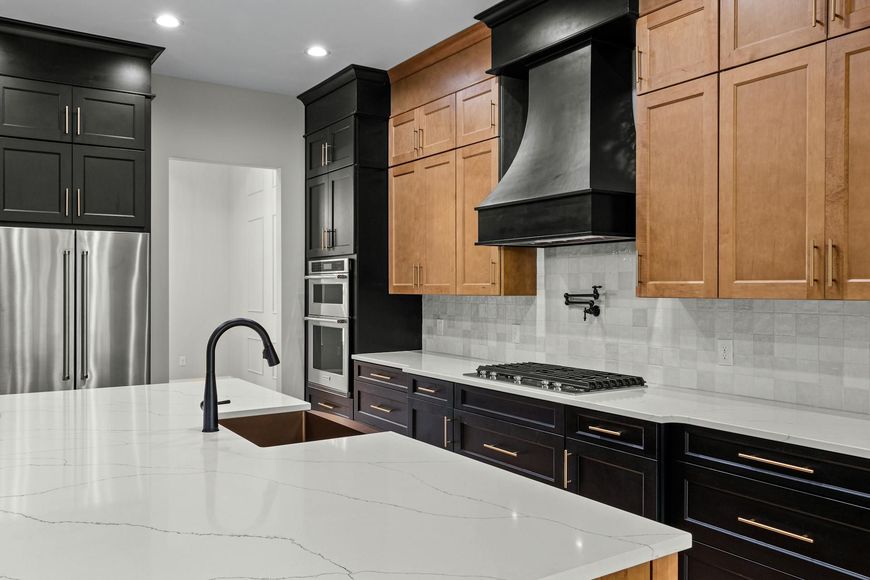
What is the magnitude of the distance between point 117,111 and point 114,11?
70cm

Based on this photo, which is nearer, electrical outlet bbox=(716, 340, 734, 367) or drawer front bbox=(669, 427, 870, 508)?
drawer front bbox=(669, 427, 870, 508)

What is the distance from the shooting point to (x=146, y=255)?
Result: 4.21m

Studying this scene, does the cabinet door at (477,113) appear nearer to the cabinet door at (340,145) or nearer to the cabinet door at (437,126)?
the cabinet door at (437,126)

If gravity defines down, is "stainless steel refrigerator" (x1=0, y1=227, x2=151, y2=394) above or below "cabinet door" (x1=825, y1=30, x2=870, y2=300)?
below

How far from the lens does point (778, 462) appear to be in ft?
6.90

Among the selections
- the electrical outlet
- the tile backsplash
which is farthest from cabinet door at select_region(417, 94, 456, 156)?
the electrical outlet

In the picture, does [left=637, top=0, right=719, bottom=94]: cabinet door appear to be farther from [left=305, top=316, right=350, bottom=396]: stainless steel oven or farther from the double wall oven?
[left=305, top=316, right=350, bottom=396]: stainless steel oven

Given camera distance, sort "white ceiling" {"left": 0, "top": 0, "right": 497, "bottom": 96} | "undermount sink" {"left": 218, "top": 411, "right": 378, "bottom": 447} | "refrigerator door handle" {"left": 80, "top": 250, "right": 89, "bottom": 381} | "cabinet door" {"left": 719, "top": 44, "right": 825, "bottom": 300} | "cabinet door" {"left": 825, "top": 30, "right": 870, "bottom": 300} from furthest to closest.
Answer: "refrigerator door handle" {"left": 80, "top": 250, "right": 89, "bottom": 381}, "white ceiling" {"left": 0, "top": 0, "right": 497, "bottom": 96}, "undermount sink" {"left": 218, "top": 411, "right": 378, "bottom": 447}, "cabinet door" {"left": 719, "top": 44, "right": 825, "bottom": 300}, "cabinet door" {"left": 825, "top": 30, "right": 870, "bottom": 300}

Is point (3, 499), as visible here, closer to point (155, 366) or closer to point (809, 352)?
point (809, 352)

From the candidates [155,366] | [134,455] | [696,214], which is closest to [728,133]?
[696,214]

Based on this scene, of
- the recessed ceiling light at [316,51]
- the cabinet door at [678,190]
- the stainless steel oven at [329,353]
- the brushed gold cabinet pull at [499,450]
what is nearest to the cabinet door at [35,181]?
the recessed ceiling light at [316,51]

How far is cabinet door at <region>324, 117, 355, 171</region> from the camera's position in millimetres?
4668

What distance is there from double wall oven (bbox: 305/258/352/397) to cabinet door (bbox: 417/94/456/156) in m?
0.99

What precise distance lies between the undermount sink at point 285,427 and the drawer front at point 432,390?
114 cm
